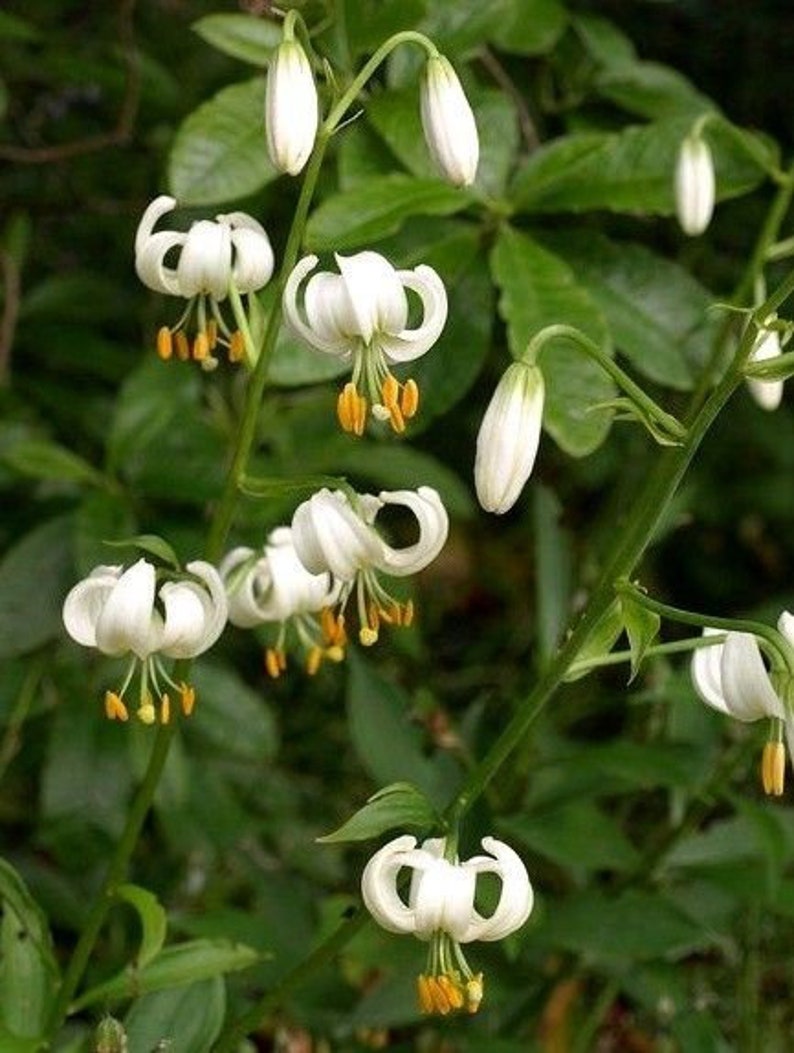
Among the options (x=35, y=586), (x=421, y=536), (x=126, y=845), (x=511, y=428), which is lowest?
(x=35, y=586)

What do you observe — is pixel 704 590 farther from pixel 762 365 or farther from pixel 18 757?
pixel 762 365

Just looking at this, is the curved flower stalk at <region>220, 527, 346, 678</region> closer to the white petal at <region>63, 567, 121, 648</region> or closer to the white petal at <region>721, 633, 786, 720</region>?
the white petal at <region>63, 567, 121, 648</region>

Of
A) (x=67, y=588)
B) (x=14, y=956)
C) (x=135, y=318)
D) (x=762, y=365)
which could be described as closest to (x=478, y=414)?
(x=135, y=318)

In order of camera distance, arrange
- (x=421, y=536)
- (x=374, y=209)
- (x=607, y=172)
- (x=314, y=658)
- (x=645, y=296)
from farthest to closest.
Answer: (x=645, y=296) → (x=607, y=172) → (x=374, y=209) → (x=314, y=658) → (x=421, y=536)

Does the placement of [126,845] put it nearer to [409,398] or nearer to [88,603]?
[88,603]

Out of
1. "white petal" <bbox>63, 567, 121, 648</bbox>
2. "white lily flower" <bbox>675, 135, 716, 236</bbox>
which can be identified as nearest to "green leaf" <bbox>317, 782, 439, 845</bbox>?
"white petal" <bbox>63, 567, 121, 648</bbox>

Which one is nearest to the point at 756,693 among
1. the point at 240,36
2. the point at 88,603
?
the point at 88,603

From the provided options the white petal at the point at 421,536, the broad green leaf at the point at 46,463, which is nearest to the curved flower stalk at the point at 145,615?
the white petal at the point at 421,536
